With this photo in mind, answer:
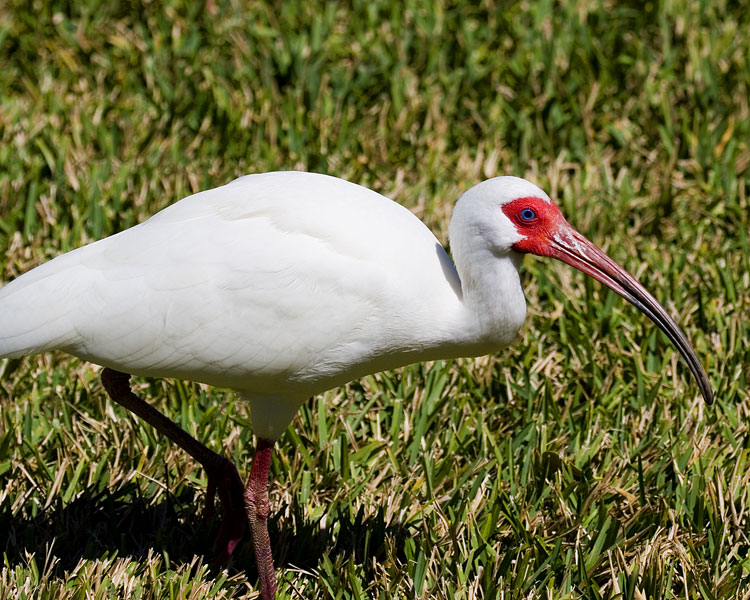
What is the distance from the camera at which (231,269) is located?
12.2 feet

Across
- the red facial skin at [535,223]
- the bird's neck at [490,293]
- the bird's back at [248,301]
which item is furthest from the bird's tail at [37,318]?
the red facial skin at [535,223]

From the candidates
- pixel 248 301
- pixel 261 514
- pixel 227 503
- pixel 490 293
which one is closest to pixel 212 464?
pixel 227 503

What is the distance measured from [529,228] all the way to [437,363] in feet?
4.42

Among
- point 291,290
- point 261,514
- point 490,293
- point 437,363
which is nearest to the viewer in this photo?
point 291,290

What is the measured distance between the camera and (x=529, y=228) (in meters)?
3.82

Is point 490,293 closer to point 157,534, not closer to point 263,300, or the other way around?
point 263,300

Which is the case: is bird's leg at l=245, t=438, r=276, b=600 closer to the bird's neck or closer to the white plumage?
the white plumage

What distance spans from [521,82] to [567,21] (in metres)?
0.78

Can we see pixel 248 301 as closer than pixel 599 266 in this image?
Yes

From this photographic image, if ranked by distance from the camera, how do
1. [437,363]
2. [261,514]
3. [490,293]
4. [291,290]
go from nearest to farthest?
1. [291,290]
2. [490,293]
3. [261,514]
4. [437,363]

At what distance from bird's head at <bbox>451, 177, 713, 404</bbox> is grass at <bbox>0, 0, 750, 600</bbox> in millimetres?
877

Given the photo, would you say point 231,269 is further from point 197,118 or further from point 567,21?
point 567,21

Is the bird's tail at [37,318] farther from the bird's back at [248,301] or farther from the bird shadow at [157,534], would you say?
the bird shadow at [157,534]

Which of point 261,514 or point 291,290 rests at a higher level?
point 291,290
